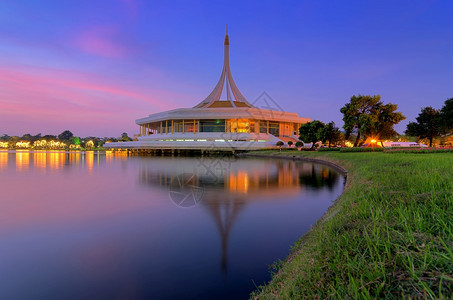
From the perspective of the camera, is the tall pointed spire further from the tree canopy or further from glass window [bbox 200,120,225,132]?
the tree canopy

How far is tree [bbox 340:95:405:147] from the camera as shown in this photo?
3338cm

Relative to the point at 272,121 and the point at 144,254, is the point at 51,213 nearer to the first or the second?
the point at 144,254

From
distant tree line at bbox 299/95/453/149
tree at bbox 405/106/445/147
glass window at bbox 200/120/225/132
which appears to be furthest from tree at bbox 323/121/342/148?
glass window at bbox 200/120/225/132

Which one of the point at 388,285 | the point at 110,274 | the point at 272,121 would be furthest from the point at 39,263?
the point at 272,121

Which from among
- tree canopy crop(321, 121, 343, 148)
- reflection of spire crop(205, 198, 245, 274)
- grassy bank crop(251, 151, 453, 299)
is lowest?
reflection of spire crop(205, 198, 245, 274)

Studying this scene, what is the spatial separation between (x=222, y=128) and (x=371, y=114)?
29.4 m

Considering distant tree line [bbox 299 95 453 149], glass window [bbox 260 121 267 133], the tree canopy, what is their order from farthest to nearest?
glass window [bbox 260 121 267 133] < the tree canopy < distant tree line [bbox 299 95 453 149]

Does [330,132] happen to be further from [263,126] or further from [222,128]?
[222,128]

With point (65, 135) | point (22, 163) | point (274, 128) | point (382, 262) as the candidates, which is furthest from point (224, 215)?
point (65, 135)

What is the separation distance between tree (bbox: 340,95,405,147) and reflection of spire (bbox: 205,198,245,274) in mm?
30428

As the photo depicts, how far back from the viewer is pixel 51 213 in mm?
7246

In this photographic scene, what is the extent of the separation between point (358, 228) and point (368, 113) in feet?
119

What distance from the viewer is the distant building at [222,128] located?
163 ft

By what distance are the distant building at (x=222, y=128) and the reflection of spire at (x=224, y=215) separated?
39.1 meters
